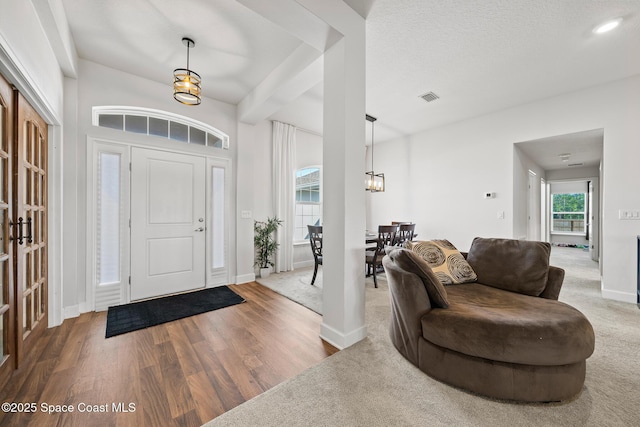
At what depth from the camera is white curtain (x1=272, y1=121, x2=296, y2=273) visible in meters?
4.55

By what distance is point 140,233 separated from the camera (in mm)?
3154

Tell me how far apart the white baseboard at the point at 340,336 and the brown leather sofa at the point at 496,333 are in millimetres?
279

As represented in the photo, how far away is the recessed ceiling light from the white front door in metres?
4.59

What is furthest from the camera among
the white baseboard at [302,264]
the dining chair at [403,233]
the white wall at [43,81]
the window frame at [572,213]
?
the window frame at [572,213]

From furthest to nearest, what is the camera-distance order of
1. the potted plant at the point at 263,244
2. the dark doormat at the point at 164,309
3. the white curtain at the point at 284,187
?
the white curtain at the point at 284,187 < the potted plant at the point at 263,244 < the dark doormat at the point at 164,309

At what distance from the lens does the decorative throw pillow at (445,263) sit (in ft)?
7.48

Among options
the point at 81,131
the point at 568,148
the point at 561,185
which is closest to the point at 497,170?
the point at 568,148

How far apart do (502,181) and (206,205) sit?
476cm

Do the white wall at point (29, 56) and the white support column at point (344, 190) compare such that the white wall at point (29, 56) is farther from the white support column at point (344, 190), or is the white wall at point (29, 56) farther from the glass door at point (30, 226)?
the white support column at point (344, 190)

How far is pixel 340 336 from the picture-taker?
2049mm

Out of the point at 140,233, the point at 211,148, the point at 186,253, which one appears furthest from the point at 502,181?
the point at 140,233

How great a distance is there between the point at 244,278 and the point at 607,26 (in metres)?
4.98

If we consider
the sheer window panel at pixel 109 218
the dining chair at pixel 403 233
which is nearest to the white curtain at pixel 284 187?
the dining chair at pixel 403 233

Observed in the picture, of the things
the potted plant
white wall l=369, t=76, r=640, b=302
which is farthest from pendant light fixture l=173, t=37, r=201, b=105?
white wall l=369, t=76, r=640, b=302
